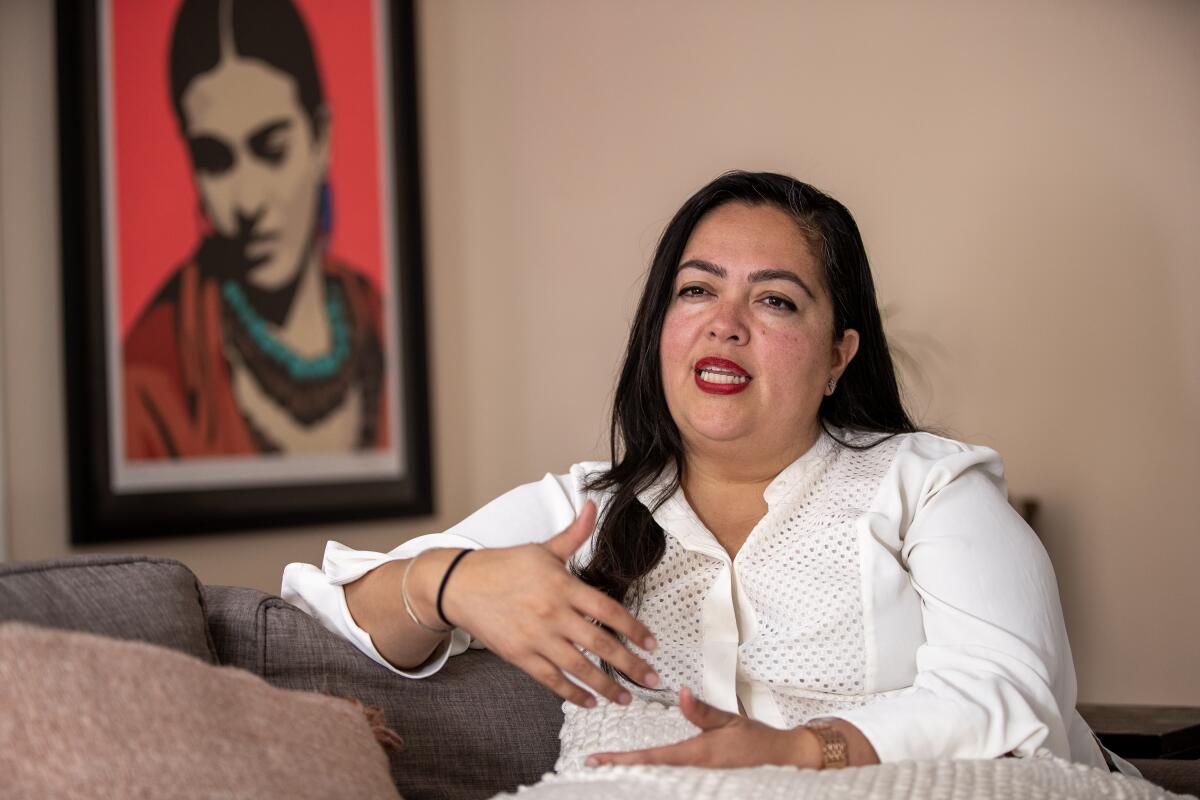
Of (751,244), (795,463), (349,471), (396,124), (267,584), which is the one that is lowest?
(267,584)

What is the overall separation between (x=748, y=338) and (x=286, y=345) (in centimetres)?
181

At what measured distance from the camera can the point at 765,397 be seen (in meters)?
1.72

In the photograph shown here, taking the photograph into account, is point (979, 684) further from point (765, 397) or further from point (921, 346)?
point (921, 346)

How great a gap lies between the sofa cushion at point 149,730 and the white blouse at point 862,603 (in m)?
0.39

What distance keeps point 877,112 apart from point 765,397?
1.83 meters

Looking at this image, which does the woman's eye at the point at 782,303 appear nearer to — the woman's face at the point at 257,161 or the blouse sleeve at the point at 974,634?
the blouse sleeve at the point at 974,634

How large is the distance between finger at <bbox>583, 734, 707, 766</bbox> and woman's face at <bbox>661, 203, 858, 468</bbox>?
0.56 m

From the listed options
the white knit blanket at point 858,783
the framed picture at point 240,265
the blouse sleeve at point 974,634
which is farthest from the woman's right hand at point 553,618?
the framed picture at point 240,265

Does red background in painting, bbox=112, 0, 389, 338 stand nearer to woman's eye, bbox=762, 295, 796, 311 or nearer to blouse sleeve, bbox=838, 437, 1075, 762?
woman's eye, bbox=762, 295, 796, 311

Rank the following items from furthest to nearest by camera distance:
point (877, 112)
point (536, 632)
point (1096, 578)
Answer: point (877, 112) < point (1096, 578) < point (536, 632)

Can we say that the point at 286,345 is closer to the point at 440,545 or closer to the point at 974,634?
the point at 440,545

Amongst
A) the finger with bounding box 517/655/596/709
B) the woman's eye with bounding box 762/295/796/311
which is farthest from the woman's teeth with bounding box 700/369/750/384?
the finger with bounding box 517/655/596/709

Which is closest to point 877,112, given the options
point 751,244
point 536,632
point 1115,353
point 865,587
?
point 1115,353

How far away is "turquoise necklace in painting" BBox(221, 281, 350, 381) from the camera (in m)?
3.11
